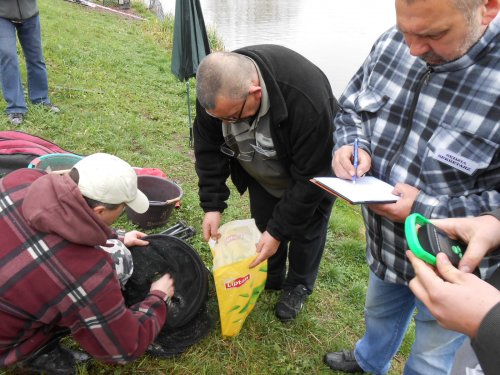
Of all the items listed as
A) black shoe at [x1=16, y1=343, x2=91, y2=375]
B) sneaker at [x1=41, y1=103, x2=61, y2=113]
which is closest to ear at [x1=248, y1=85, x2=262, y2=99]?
black shoe at [x1=16, y1=343, x2=91, y2=375]

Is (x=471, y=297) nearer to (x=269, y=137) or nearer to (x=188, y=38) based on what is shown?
(x=269, y=137)

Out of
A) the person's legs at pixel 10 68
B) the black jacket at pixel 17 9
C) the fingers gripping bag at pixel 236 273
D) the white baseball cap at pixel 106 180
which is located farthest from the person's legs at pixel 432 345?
the black jacket at pixel 17 9

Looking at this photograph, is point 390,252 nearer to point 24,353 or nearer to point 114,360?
point 114,360

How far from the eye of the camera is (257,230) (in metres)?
2.32

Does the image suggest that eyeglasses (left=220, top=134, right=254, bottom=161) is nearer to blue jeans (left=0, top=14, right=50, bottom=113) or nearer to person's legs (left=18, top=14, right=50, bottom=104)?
blue jeans (left=0, top=14, right=50, bottom=113)

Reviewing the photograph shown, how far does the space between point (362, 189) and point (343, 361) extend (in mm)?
1253

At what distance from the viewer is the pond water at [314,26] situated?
10008mm

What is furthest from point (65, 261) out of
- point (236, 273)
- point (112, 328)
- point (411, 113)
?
point (411, 113)

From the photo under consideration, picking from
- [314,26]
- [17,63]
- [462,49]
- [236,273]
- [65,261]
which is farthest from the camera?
[314,26]

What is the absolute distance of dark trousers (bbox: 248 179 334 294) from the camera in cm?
230

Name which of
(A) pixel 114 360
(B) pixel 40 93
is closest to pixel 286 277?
(A) pixel 114 360

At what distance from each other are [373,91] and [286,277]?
4.79 feet

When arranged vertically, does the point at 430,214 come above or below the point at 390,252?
above

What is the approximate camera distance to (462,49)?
1205 mm
